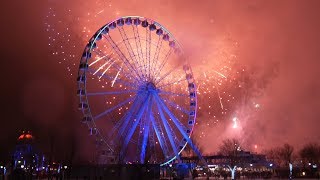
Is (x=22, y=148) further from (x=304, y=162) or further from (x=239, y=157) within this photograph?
(x=304, y=162)

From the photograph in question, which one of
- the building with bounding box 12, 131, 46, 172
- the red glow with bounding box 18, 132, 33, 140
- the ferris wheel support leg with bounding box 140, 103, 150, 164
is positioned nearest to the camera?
the ferris wheel support leg with bounding box 140, 103, 150, 164

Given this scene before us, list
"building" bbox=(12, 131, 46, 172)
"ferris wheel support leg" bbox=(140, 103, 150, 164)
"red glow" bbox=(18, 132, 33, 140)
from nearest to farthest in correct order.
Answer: "ferris wheel support leg" bbox=(140, 103, 150, 164) → "building" bbox=(12, 131, 46, 172) → "red glow" bbox=(18, 132, 33, 140)

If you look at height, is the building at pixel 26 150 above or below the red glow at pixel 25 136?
below

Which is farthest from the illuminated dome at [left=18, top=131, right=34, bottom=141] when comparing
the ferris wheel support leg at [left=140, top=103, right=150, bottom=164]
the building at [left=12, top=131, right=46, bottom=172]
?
the ferris wheel support leg at [left=140, top=103, right=150, bottom=164]

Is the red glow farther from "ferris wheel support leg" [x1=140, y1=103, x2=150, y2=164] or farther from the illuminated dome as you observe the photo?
"ferris wheel support leg" [x1=140, y1=103, x2=150, y2=164]

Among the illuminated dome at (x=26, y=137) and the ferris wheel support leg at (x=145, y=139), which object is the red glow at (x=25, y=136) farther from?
the ferris wheel support leg at (x=145, y=139)

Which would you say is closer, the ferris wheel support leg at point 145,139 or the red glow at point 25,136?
the ferris wheel support leg at point 145,139

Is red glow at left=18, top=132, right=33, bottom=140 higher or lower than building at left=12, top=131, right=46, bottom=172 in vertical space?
higher

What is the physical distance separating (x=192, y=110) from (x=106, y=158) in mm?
14427

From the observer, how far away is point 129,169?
6028 centimetres

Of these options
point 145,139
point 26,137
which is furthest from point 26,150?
point 145,139

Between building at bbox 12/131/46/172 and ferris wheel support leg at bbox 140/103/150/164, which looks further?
building at bbox 12/131/46/172

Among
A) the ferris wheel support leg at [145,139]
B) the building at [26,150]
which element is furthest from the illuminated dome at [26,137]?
the ferris wheel support leg at [145,139]

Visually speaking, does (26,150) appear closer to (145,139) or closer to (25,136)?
(25,136)
